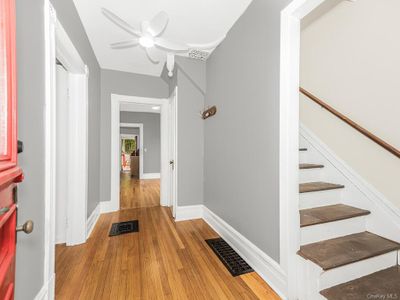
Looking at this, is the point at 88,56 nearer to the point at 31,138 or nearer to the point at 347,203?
the point at 31,138

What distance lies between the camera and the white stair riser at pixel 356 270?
4.07 feet

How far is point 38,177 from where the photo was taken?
45.0 inches

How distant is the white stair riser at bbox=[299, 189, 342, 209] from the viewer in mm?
1785

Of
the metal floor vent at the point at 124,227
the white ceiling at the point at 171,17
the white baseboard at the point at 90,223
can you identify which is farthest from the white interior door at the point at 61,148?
the white ceiling at the point at 171,17

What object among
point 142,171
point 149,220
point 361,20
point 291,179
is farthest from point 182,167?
point 142,171

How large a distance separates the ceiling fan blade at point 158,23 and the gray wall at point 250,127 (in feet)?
2.74

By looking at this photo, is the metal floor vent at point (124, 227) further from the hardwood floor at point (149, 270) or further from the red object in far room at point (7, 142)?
the red object in far room at point (7, 142)

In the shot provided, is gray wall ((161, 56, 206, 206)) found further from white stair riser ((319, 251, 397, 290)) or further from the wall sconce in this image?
white stair riser ((319, 251, 397, 290))

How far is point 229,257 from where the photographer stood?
1843 millimetres

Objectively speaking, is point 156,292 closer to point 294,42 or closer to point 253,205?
point 253,205

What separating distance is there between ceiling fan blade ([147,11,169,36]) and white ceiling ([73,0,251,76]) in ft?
1.16

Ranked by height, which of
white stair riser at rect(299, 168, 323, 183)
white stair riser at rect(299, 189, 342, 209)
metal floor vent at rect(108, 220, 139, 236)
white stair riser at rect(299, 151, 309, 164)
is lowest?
metal floor vent at rect(108, 220, 139, 236)

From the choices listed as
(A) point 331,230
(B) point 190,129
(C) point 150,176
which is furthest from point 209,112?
(C) point 150,176

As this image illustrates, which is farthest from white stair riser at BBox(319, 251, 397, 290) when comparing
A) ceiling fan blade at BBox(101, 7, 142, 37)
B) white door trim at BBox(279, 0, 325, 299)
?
ceiling fan blade at BBox(101, 7, 142, 37)
